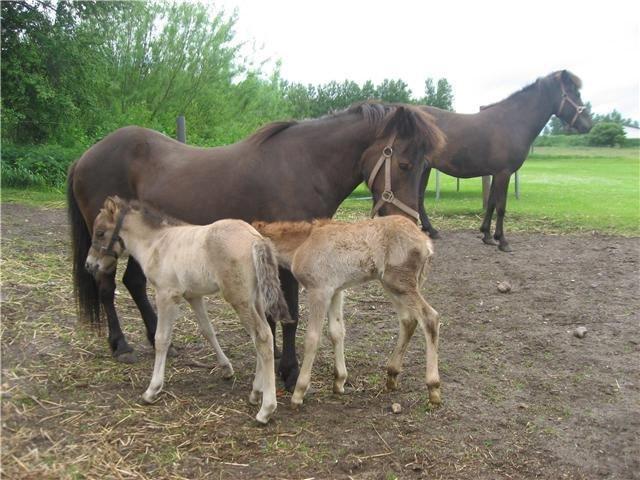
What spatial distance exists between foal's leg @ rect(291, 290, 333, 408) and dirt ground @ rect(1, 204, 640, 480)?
0.46 ft

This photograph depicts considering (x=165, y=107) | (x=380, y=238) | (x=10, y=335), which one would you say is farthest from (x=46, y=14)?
(x=380, y=238)

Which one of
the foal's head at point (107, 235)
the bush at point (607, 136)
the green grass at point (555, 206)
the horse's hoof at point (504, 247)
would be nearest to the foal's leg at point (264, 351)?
the foal's head at point (107, 235)

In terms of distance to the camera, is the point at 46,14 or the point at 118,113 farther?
the point at 118,113

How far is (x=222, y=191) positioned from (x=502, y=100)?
6928 mm

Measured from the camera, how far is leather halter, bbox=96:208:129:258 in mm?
3936

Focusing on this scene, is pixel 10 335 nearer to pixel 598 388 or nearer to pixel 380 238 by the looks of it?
pixel 380 238

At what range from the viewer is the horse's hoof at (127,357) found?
4.30 metres

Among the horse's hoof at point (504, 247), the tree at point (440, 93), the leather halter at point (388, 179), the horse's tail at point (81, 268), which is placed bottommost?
the horse's hoof at point (504, 247)

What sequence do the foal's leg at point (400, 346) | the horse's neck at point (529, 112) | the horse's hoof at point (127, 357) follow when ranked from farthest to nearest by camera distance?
1. the horse's neck at point (529, 112)
2. the horse's hoof at point (127, 357)
3. the foal's leg at point (400, 346)

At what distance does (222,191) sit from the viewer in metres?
4.06

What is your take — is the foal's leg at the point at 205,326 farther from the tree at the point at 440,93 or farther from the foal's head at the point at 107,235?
the tree at the point at 440,93

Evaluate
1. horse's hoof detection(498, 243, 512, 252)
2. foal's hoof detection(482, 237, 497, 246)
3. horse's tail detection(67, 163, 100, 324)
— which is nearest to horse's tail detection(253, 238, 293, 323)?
horse's tail detection(67, 163, 100, 324)

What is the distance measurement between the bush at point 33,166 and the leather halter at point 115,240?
10838mm

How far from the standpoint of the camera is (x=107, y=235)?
398 centimetres
